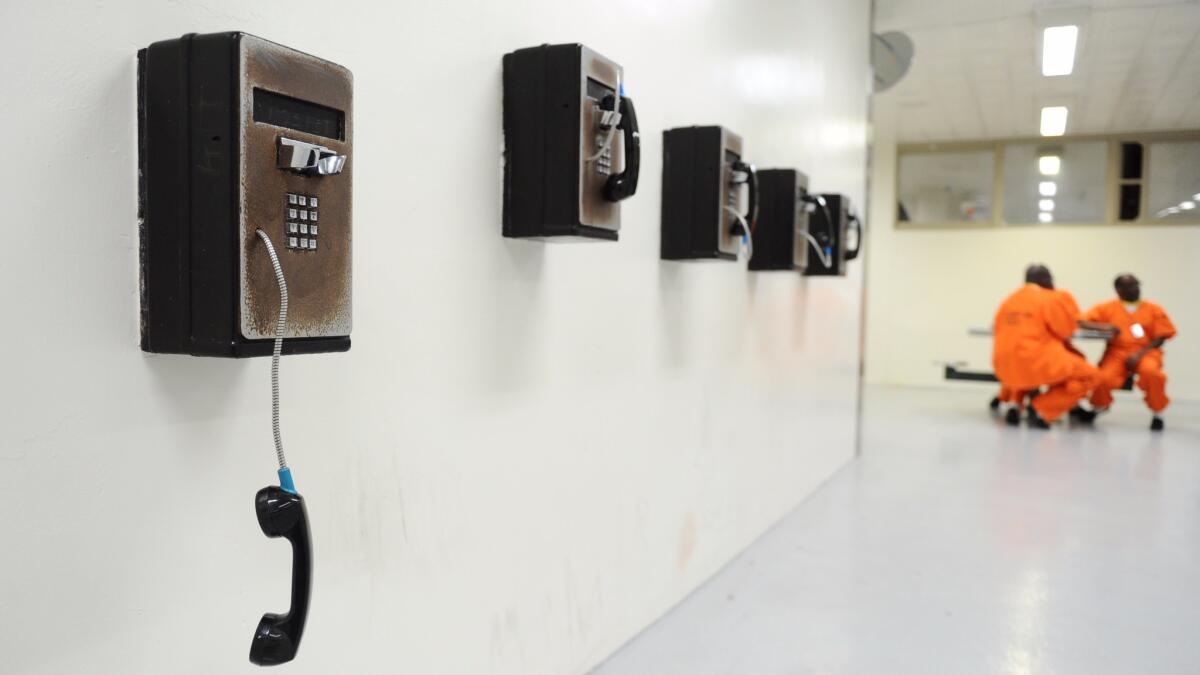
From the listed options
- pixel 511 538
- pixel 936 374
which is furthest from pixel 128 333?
pixel 936 374

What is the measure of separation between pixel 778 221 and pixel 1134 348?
5.63 meters

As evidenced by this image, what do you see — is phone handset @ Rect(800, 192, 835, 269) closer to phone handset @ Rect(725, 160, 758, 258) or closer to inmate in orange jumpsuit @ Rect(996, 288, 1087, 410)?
phone handset @ Rect(725, 160, 758, 258)

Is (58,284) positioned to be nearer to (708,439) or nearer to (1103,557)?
(708,439)

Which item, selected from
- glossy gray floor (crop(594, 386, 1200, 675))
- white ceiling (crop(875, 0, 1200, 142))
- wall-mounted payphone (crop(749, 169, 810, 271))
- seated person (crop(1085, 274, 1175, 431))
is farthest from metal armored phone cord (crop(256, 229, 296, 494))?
seated person (crop(1085, 274, 1175, 431))

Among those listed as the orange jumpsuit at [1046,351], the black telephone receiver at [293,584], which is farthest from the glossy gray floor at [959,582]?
the orange jumpsuit at [1046,351]

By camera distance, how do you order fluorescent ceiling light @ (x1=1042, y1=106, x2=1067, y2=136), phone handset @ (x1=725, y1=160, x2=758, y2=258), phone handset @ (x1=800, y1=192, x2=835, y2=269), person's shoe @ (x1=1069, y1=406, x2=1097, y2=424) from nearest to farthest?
1. phone handset @ (x1=725, y1=160, x2=758, y2=258)
2. phone handset @ (x1=800, y1=192, x2=835, y2=269)
3. person's shoe @ (x1=1069, y1=406, x2=1097, y2=424)
4. fluorescent ceiling light @ (x1=1042, y1=106, x2=1067, y2=136)

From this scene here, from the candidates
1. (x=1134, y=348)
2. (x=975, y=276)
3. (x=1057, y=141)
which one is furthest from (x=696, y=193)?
(x=1057, y=141)

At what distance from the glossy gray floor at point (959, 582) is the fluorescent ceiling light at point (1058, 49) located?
115 inches

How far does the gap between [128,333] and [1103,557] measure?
3.34 meters

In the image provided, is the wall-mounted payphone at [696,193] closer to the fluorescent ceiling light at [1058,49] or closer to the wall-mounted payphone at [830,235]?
the wall-mounted payphone at [830,235]

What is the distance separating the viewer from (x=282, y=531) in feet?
3.05

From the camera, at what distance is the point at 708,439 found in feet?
8.44

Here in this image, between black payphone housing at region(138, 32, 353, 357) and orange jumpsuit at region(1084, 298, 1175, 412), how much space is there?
23.4ft

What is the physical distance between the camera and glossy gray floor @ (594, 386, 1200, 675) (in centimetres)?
214
